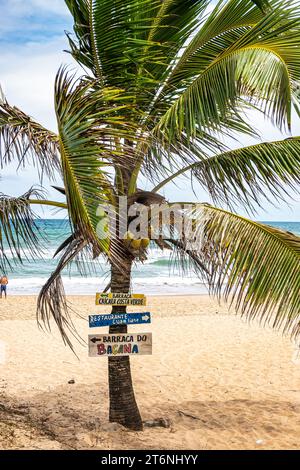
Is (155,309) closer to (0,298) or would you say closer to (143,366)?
(0,298)

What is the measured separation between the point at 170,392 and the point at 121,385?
2158 mm

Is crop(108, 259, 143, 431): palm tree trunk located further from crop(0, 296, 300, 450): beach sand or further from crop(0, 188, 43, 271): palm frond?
crop(0, 188, 43, 271): palm frond

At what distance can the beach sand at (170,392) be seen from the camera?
5.45 metres

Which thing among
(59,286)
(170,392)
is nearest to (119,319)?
(59,286)

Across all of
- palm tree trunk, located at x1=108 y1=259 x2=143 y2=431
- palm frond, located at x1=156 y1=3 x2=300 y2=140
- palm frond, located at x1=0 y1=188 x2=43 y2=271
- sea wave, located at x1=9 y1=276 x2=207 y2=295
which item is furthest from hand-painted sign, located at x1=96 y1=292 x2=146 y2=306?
sea wave, located at x1=9 y1=276 x2=207 y2=295

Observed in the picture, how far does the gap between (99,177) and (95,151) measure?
0.64 feet

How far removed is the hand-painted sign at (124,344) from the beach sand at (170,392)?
3.18 ft

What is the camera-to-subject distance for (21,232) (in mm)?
4512

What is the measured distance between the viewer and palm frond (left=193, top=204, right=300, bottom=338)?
12.7ft

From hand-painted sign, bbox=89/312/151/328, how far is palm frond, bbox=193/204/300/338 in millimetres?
1017

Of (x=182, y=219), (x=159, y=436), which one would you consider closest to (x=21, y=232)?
(x=182, y=219)

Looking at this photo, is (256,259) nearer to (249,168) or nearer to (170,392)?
(249,168)

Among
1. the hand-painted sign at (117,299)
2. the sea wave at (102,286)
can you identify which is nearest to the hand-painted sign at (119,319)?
the hand-painted sign at (117,299)

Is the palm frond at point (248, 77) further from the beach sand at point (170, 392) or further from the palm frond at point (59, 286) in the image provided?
the beach sand at point (170, 392)
